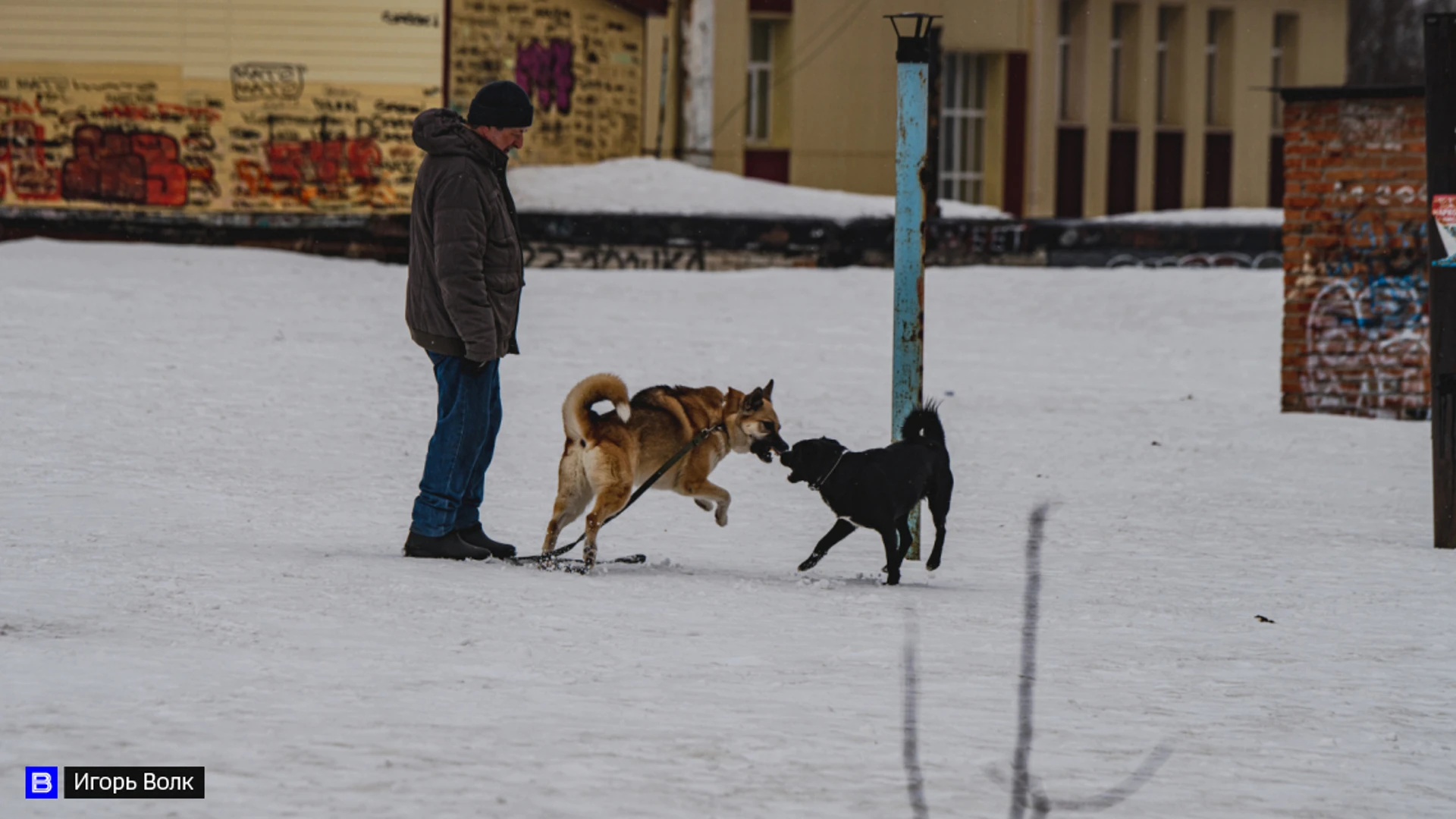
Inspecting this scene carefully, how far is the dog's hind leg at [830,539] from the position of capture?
7.70 meters

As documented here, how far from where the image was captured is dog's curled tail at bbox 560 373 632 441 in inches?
285

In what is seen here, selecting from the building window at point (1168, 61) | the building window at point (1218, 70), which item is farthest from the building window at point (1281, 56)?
the building window at point (1168, 61)

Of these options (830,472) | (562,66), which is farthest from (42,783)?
(562,66)

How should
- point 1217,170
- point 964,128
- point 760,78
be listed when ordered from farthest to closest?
point 1217,170 < point 964,128 < point 760,78

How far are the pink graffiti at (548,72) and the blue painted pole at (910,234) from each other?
68.4 feet

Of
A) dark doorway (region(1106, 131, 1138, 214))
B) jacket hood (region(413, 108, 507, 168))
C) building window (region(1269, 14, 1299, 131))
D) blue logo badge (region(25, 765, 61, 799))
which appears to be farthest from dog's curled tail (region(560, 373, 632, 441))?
building window (region(1269, 14, 1299, 131))

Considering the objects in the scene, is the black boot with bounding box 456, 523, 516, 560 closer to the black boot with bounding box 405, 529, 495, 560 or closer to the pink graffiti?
the black boot with bounding box 405, 529, 495, 560

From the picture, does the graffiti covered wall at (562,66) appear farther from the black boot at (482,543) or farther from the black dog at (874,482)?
the black dog at (874,482)

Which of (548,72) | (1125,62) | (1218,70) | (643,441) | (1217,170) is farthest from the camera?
(1217,170)

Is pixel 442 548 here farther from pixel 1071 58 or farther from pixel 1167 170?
pixel 1167 170

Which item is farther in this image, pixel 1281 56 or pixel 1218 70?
pixel 1281 56

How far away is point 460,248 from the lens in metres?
7.18

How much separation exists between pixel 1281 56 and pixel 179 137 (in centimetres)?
2458

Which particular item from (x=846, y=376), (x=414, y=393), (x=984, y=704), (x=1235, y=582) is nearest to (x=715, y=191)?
(x=846, y=376)
